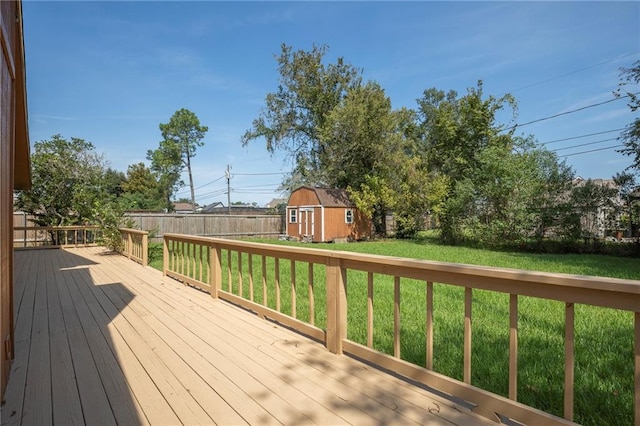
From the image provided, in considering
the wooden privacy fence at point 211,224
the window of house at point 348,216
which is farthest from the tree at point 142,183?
the window of house at point 348,216

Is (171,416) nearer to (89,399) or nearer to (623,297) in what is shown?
(89,399)

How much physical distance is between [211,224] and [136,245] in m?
10.4

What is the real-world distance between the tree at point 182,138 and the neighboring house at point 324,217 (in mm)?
15716

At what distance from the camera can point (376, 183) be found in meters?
18.7

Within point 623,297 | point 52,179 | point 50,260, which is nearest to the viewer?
point 623,297

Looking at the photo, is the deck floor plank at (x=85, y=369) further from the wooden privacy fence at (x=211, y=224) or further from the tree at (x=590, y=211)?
the tree at (x=590, y=211)

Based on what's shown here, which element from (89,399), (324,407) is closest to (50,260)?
(89,399)

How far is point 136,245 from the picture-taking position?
802 cm

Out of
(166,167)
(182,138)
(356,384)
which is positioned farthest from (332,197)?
(166,167)

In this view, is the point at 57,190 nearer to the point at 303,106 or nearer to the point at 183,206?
the point at 303,106

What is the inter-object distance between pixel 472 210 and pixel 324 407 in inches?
568

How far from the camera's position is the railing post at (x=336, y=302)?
2484 millimetres

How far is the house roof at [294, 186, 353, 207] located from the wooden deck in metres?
14.7

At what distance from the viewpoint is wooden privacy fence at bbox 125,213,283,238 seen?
15.9 m
